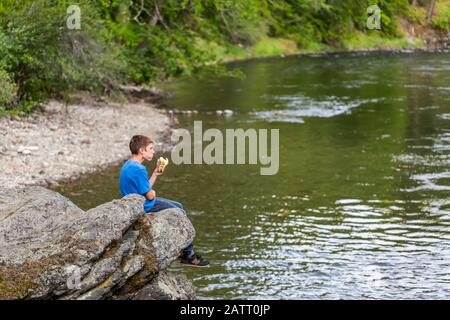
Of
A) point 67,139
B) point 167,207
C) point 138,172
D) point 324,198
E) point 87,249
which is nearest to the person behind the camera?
point 87,249

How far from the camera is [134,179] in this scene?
→ 11430mm

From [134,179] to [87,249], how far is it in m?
1.61

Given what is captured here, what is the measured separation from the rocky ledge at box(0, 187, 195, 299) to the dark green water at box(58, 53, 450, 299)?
1.82 m

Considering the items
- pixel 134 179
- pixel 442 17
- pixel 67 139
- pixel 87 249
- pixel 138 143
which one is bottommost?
pixel 67 139

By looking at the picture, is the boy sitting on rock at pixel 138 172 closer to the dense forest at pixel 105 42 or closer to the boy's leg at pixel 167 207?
the boy's leg at pixel 167 207

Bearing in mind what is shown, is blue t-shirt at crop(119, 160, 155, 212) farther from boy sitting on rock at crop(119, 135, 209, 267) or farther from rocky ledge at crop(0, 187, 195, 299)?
rocky ledge at crop(0, 187, 195, 299)

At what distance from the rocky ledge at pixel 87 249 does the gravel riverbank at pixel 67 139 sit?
776 centimetres

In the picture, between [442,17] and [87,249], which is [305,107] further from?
[442,17]

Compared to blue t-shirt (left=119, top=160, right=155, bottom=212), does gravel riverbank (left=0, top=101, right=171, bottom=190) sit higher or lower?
lower

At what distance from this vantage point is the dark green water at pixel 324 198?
535 inches

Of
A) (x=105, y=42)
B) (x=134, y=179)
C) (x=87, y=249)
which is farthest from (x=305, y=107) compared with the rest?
(x=87, y=249)

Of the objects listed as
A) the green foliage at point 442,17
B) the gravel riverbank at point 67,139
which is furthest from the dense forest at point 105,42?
the green foliage at point 442,17

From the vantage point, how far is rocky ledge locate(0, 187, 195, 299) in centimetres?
991

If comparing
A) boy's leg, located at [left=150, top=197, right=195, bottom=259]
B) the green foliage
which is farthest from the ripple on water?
the green foliage
